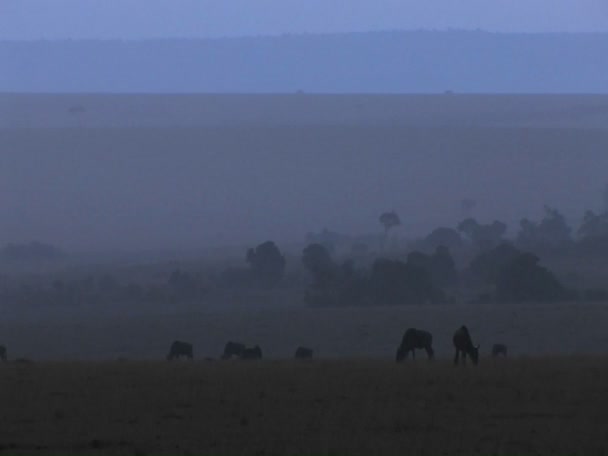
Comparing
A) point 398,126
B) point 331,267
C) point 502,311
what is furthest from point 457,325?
point 398,126

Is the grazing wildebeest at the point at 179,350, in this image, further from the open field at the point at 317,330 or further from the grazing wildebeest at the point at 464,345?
the open field at the point at 317,330

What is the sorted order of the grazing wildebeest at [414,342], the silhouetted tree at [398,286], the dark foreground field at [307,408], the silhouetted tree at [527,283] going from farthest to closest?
the silhouetted tree at [398,286], the silhouetted tree at [527,283], the grazing wildebeest at [414,342], the dark foreground field at [307,408]

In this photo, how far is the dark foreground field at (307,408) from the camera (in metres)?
13.9

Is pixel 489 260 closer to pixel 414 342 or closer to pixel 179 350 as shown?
pixel 179 350

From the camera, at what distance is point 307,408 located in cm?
Answer: 1641

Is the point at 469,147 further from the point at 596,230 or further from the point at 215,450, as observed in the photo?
the point at 215,450

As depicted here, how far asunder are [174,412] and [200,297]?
1465 inches

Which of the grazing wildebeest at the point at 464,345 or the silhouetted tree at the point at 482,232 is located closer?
the grazing wildebeest at the point at 464,345

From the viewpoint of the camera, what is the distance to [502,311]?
43312mm

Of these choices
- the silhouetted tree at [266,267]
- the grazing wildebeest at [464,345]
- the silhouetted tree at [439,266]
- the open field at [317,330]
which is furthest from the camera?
the silhouetted tree at [266,267]

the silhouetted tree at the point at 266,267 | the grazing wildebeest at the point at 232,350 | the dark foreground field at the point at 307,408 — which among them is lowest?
the dark foreground field at the point at 307,408

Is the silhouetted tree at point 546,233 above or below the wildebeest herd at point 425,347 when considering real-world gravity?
above

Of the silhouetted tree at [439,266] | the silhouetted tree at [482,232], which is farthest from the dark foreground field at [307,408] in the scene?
the silhouetted tree at [482,232]

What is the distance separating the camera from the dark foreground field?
1389cm
